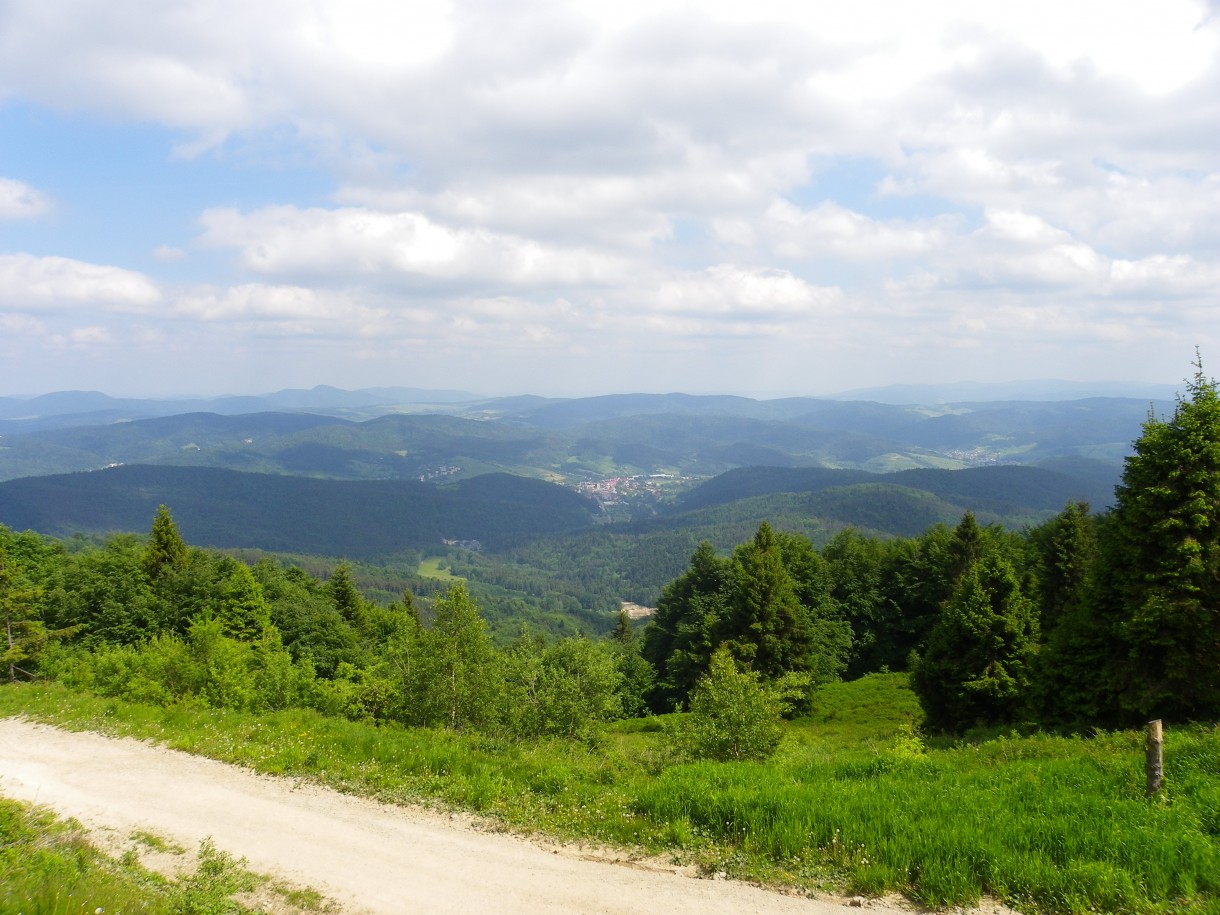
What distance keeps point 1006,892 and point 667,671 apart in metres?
52.2

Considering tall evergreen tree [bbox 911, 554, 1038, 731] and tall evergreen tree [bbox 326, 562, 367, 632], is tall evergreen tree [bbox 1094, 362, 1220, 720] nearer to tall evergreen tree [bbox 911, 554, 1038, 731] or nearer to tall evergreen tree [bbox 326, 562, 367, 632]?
tall evergreen tree [bbox 911, 554, 1038, 731]

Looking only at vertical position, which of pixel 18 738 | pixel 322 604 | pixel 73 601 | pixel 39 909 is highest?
pixel 39 909

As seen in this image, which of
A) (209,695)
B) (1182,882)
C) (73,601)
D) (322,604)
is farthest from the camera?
(322,604)

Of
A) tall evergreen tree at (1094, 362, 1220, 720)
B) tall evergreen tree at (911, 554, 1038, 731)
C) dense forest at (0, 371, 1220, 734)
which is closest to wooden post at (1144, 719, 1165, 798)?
dense forest at (0, 371, 1220, 734)

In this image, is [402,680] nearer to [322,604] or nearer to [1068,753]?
[1068,753]

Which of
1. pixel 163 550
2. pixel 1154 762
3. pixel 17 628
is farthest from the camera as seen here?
pixel 163 550

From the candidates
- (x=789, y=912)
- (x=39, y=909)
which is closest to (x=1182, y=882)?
(x=789, y=912)

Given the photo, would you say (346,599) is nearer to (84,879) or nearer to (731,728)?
(731,728)

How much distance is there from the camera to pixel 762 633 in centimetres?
4328

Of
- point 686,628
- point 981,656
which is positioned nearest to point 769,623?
point 686,628

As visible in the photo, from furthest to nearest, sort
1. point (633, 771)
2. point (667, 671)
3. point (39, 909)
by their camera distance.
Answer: point (667, 671)
point (633, 771)
point (39, 909)

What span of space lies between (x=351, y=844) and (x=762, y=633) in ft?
123

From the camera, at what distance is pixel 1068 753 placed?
13.6 meters

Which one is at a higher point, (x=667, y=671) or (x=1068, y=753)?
(x=1068, y=753)
